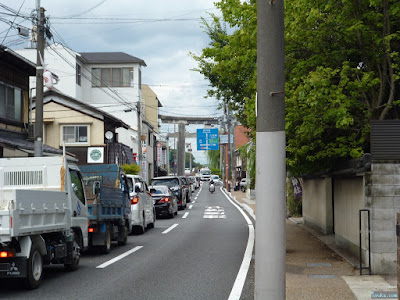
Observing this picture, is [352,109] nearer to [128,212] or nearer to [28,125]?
[128,212]

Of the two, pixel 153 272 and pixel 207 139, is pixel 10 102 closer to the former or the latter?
pixel 153 272

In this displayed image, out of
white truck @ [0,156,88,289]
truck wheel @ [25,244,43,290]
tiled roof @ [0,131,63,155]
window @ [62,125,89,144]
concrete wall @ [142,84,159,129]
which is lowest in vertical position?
truck wheel @ [25,244,43,290]

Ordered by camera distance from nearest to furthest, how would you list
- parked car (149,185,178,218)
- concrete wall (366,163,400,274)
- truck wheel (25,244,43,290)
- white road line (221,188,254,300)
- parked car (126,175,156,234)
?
white road line (221,188,254,300) → truck wheel (25,244,43,290) → concrete wall (366,163,400,274) → parked car (126,175,156,234) → parked car (149,185,178,218)

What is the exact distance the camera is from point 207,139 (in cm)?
5534

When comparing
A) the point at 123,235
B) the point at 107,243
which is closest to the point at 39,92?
the point at 123,235

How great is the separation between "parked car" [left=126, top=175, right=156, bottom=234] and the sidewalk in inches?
270

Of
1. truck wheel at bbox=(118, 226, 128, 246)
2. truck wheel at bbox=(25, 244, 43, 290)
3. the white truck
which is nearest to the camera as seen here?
the white truck

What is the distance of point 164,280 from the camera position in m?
10.3

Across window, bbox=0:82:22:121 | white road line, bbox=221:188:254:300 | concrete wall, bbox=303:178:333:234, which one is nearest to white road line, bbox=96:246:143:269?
white road line, bbox=221:188:254:300

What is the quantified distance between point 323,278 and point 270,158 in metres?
5.99

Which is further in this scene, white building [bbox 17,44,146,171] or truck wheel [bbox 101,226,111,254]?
white building [bbox 17,44,146,171]

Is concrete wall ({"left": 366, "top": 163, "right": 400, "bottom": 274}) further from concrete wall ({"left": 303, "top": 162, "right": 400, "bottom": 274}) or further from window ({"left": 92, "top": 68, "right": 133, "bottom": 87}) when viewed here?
window ({"left": 92, "top": 68, "right": 133, "bottom": 87})

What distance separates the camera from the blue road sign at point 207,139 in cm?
5500

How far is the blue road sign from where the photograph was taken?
180 feet
